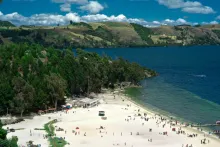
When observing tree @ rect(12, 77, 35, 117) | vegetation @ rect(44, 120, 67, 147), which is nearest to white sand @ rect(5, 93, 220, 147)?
vegetation @ rect(44, 120, 67, 147)

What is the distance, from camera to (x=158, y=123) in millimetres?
89125

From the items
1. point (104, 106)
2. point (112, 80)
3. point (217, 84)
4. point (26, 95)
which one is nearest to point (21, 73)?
point (26, 95)

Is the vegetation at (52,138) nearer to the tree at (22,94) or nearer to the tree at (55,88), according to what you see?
the tree at (22,94)

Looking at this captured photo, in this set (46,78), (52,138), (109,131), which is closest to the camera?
(52,138)

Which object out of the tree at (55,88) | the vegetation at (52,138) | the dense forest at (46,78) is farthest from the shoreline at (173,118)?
the vegetation at (52,138)

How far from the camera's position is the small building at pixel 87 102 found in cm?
10806

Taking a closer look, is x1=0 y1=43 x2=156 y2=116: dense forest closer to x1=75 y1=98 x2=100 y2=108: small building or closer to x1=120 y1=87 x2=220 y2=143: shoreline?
x1=75 y1=98 x2=100 y2=108: small building

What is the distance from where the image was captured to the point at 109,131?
8112cm

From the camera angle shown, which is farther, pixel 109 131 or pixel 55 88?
pixel 55 88

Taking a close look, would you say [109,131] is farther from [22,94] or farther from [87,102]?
[87,102]

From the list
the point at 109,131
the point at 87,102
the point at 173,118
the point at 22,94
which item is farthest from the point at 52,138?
the point at 87,102

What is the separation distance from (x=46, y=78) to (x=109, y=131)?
3113cm

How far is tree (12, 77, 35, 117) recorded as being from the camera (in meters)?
90.2

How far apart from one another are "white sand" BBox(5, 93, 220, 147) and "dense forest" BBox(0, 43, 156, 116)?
6125mm
